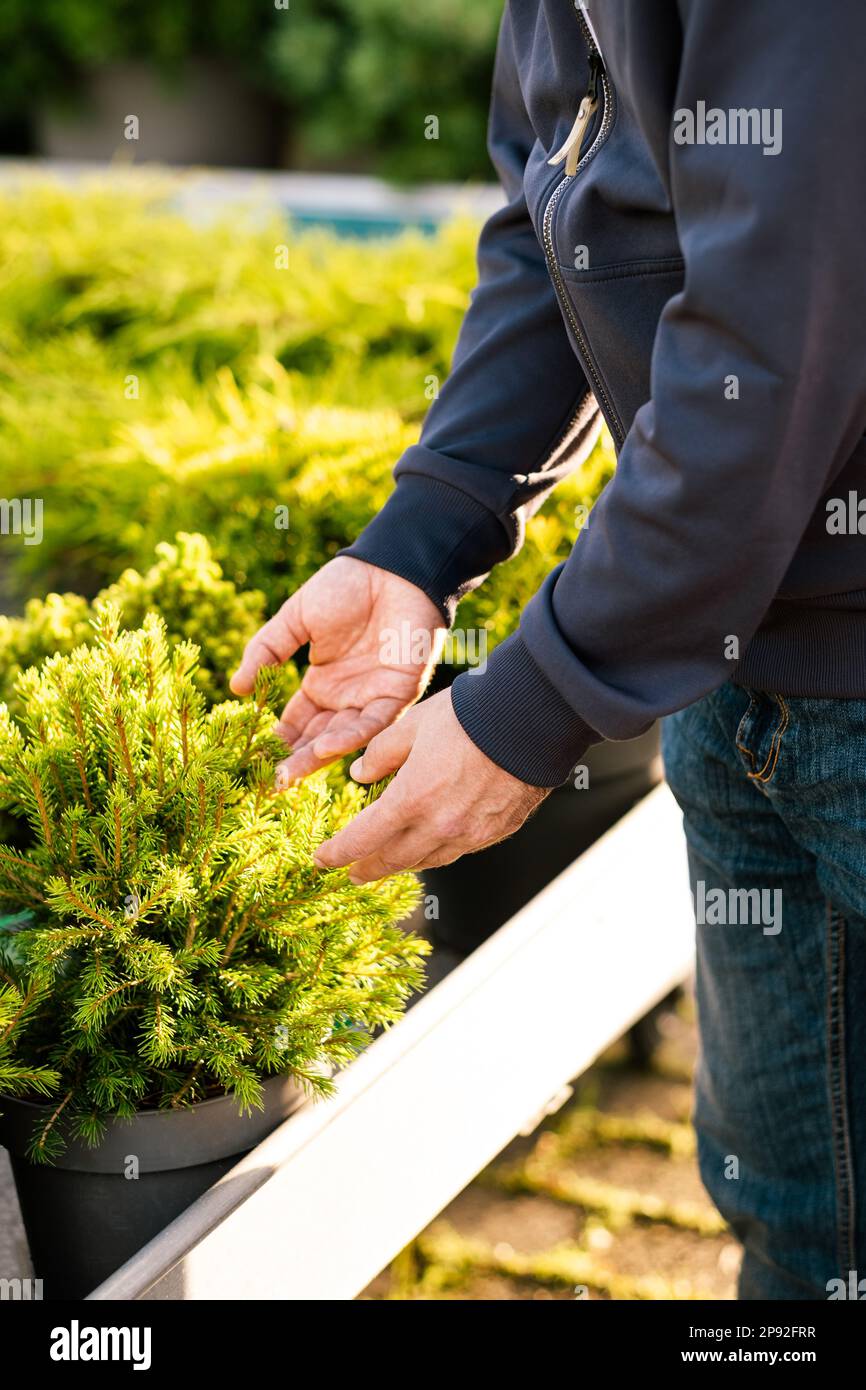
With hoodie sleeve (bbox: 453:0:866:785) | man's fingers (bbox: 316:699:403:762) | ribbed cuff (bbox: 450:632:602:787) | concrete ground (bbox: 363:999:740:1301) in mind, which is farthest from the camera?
concrete ground (bbox: 363:999:740:1301)

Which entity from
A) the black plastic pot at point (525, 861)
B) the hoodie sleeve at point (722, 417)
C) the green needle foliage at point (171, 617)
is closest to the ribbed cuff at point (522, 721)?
the hoodie sleeve at point (722, 417)

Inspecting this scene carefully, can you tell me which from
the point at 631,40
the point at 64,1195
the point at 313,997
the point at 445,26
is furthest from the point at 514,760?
the point at 445,26

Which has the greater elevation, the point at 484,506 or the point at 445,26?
the point at 445,26

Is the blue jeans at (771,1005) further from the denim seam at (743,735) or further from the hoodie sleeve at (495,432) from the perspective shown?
the hoodie sleeve at (495,432)

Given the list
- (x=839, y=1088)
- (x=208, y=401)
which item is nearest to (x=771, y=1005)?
(x=839, y=1088)

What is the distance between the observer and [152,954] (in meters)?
1.04

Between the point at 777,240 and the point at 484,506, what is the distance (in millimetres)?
547

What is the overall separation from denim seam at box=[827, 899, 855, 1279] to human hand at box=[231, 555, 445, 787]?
0.47 metres

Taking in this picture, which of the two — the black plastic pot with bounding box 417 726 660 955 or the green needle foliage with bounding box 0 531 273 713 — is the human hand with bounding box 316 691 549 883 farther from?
the black plastic pot with bounding box 417 726 660 955

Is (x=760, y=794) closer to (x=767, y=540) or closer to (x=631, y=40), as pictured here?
(x=767, y=540)

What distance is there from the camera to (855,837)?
1.02 meters

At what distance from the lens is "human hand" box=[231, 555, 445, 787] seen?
1.22m

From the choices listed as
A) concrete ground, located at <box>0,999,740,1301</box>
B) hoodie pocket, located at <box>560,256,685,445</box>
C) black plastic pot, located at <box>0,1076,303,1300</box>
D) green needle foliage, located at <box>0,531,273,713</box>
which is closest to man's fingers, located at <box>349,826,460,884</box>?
black plastic pot, located at <box>0,1076,303,1300</box>

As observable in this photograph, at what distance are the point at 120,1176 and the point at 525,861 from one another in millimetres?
806
